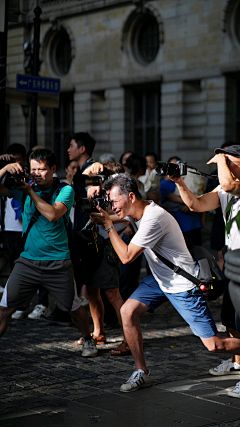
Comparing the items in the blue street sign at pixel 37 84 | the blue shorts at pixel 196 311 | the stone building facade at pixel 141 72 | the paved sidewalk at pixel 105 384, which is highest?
the stone building facade at pixel 141 72

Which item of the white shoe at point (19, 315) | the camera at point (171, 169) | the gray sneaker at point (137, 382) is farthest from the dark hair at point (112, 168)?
the gray sneaker at point (137, 382)

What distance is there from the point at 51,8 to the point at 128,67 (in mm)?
4563

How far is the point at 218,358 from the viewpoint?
18.4ft

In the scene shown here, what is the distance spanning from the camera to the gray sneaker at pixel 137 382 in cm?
459

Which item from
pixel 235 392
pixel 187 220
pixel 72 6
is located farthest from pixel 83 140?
pixel 72 6

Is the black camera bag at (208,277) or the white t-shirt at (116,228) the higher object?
the white t-shirt at (116,228)

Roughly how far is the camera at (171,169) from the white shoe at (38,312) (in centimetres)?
337

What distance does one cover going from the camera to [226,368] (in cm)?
509

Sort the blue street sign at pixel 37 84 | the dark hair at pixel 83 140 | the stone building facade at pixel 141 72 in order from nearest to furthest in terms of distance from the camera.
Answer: the dark hair at pixel 83 140 < the blue street sign at pixel 37 84 < the stone building facade at pixel 141 72

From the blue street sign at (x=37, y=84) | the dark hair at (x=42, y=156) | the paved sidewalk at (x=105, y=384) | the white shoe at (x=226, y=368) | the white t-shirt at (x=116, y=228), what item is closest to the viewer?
the paved sidewalk at (x=105, y=384)

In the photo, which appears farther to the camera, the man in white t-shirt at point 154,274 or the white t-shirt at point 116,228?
the white t-shirt at point 116,228

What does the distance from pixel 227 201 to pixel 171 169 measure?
59 centimetres

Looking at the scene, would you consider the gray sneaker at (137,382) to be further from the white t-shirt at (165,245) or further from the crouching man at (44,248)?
the crouching man at (44,248)

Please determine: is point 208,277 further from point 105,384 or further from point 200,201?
point 105,384
